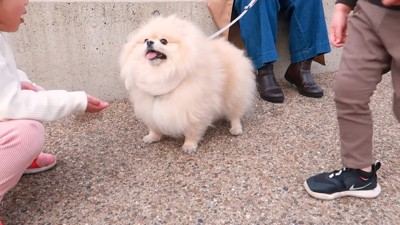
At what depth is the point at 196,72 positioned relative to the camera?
57.1 inches

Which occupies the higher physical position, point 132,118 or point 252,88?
point 252,88

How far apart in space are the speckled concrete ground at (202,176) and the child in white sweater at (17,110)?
0.75ft

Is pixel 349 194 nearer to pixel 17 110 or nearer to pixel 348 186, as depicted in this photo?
pixel 348 186

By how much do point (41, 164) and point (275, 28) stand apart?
1.37m

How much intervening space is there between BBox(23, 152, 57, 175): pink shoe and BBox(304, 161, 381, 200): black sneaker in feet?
3.14

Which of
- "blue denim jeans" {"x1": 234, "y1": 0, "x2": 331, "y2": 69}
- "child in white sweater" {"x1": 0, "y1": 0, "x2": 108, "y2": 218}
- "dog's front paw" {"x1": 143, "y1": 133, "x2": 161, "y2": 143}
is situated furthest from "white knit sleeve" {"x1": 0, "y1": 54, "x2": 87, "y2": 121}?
"blue denim jeans" {"x1": 234, "y1": 0, "x2": 331, "y2": 69}

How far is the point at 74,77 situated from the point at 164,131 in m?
0.78

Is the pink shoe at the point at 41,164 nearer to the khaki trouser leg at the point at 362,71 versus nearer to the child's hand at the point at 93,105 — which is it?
the child's hand at the point at 93,105

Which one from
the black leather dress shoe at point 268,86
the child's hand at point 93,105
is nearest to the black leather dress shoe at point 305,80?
the black leather dress shoe at point 268,86

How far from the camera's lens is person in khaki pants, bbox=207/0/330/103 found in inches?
77.0

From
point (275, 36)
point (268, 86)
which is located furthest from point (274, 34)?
point (268, 86)

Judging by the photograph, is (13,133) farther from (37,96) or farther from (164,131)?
(164,131)

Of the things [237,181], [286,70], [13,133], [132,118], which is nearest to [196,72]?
[237,181]

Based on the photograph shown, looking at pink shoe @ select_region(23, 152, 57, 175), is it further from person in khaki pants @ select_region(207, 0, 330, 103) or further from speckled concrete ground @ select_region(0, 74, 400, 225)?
person in khaki pants @ select_region(207, 0, 330, 103)
